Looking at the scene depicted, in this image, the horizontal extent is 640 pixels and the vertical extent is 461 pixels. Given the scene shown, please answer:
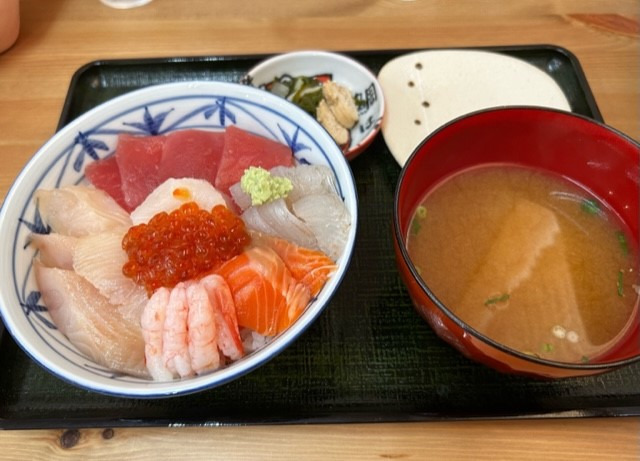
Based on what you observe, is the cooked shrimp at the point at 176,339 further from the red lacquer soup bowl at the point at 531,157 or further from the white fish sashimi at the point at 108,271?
the red lacquer soup bowl at the point at 531,157

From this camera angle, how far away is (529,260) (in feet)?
3.84

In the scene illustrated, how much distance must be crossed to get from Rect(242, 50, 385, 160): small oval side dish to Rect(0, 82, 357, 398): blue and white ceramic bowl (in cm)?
27

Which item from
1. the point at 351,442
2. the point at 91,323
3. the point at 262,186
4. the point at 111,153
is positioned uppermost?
the point at 262,186

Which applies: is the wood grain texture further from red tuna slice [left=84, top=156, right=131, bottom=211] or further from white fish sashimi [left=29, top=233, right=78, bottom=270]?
red tuna slice [left=84, top=156, right=131, bottom=211]

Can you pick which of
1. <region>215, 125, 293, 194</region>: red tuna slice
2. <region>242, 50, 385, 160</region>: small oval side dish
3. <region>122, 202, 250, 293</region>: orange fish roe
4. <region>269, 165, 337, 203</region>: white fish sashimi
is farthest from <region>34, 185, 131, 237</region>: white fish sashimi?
<region>242, 50, 385, 160</region>: small oval side dish

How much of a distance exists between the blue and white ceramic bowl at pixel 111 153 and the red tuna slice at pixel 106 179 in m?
0.03

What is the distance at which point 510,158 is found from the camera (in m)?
1.29

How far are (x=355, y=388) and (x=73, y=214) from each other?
2.49 feet

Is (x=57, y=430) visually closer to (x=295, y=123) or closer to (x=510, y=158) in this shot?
(x=295, y=123)

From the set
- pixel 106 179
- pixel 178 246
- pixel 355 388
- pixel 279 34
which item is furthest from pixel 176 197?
pixel 279 34

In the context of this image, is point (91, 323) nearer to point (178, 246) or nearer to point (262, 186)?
point (178, 246)

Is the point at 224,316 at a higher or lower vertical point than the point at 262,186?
lower

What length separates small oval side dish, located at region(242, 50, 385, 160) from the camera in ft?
5.05

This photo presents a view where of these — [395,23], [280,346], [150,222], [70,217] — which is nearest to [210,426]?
[280,346]
